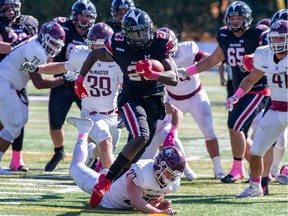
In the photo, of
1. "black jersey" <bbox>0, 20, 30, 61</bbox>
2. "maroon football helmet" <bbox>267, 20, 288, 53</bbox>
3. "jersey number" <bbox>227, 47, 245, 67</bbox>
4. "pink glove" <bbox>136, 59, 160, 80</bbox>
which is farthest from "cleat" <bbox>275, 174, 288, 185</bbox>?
"black jersey" <bbox>0, 20, 30, 61</bbox>

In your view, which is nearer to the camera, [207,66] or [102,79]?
[102,79]

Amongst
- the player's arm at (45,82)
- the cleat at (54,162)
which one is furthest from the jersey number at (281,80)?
the cleat at (54,162)

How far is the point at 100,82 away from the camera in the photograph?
7.86 meters

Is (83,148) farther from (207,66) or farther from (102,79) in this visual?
(207,66)

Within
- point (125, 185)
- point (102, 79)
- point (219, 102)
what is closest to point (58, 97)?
point (102, 79)

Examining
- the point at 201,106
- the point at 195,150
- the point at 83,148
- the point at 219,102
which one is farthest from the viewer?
the point at 219,102

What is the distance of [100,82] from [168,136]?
1046 mm

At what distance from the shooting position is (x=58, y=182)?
26.7ft

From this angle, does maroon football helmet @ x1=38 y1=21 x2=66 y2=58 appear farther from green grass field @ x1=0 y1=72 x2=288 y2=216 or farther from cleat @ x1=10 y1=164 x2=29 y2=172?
cleat @ x1=10 y1=164 x2=29 y2=172

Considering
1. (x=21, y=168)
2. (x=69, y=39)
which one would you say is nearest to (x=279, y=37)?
(x=69, y=39)

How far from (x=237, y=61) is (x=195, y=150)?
275 cm

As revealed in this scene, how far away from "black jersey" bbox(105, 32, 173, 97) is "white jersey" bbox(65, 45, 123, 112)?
0.80 m

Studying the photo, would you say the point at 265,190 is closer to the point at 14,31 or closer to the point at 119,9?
the point at 119,9

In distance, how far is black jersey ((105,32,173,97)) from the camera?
6887mm
